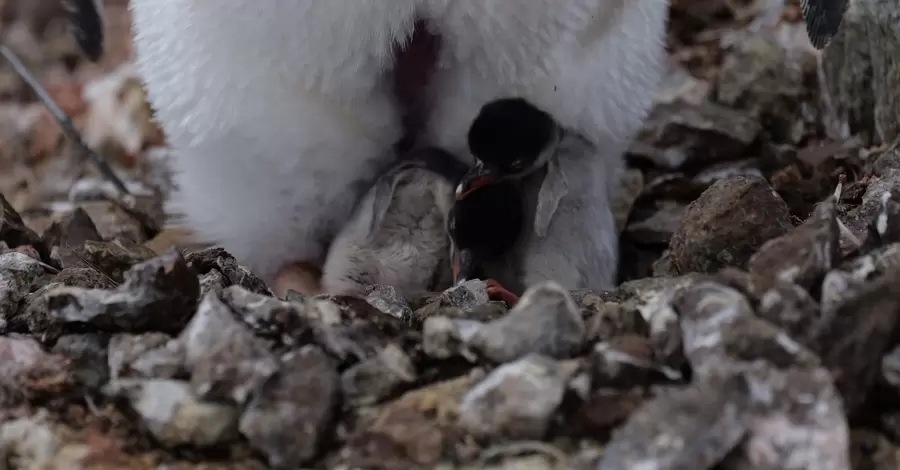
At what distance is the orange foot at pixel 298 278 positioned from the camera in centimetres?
83

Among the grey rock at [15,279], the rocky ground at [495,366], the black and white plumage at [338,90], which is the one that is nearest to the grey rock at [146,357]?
the rocky ground at [495,366]

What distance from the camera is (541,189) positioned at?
30.3 inches

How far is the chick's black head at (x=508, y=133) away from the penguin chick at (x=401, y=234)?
63 mm

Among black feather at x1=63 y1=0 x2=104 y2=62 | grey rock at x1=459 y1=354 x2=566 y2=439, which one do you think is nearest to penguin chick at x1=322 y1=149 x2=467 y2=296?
grey rock at x1=459 y1=354 x2=566 y2=439

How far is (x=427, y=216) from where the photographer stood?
0.80 metres

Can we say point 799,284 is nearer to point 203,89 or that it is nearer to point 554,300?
point 554,300

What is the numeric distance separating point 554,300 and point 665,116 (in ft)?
→ 2.87

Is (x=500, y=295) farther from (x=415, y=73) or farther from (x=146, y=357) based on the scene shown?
(x=146, y=357)

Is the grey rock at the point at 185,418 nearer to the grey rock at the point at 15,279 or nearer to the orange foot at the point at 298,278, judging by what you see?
the grey rock at the point at 15,279

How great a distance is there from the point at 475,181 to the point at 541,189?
0.24 ft

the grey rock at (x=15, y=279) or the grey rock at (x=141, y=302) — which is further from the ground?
the grey rock at (x=141, y=302)

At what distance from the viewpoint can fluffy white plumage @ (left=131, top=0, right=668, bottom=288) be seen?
68 cm

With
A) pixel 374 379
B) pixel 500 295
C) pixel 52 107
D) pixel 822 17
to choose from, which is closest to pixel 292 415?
pixel 374 379

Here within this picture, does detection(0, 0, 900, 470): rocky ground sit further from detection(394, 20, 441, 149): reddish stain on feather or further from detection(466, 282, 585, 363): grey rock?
detection(394, 20, 441, 149): reddish stain on feather
